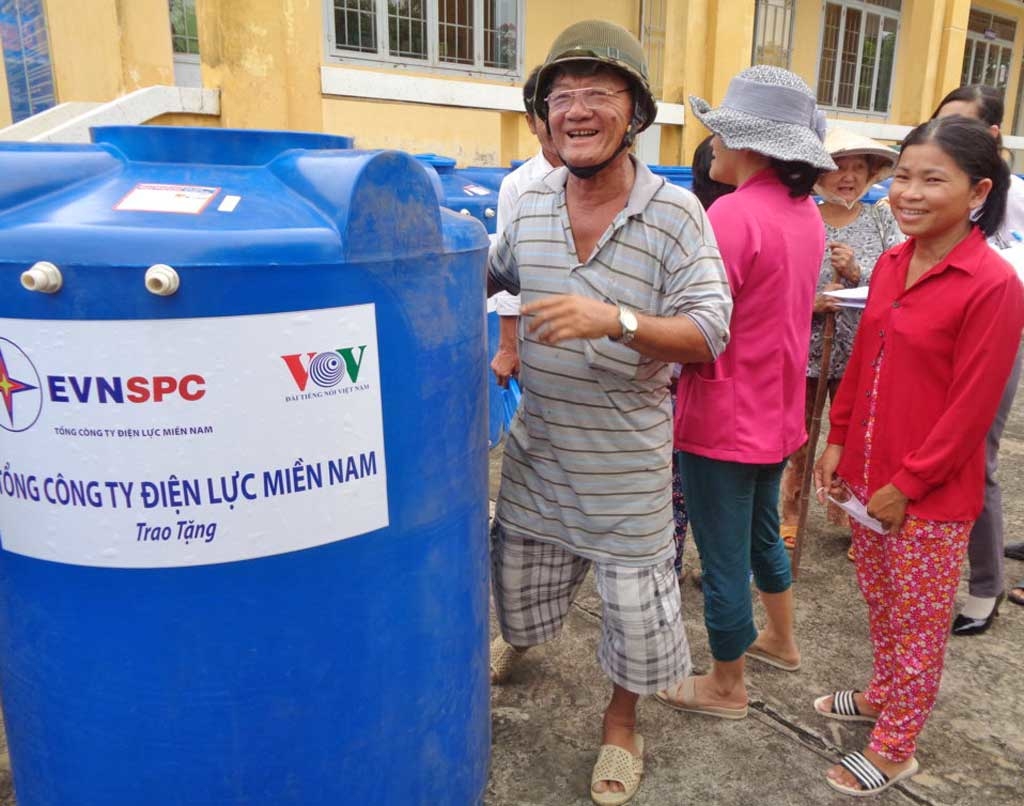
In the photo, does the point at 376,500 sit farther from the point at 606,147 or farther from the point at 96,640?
the point at 606,147

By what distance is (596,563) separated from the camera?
197 cm

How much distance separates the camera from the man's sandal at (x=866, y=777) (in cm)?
209


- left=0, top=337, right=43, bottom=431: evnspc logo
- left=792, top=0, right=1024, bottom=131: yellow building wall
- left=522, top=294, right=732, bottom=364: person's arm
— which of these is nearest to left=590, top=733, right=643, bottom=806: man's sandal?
left=522, top=294, right=732, bottom=364: person's arm

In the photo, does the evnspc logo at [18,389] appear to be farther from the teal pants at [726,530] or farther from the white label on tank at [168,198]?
the teal pants at [726,530]

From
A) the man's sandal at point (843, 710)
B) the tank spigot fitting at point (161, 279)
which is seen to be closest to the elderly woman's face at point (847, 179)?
the man's sandal at point (843, 710)

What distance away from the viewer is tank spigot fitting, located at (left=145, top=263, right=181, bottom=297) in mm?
1175

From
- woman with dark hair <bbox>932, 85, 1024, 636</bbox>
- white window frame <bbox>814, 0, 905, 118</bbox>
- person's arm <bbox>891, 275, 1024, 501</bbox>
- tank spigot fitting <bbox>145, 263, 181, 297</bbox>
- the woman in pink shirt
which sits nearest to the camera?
tank spigot fitting <bbox>145, 263, 181, 297</bbox>

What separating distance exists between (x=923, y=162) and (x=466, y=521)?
135 cm

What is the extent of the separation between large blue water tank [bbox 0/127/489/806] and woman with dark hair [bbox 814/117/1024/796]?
112 centimetres

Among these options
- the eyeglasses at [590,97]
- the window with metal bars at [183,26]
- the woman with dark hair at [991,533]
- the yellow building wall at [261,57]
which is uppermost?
the window with metal bars at [183,26]

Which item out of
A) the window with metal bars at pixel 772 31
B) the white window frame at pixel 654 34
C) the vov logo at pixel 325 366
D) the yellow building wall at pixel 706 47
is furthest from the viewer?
the window with metal bars at pixel 772 31

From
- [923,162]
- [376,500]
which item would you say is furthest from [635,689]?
[923,162]

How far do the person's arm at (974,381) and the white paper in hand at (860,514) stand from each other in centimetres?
18

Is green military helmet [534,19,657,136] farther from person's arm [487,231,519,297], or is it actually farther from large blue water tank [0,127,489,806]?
large blue water tank [0,127,489,806]
